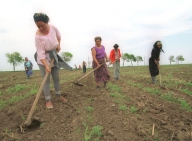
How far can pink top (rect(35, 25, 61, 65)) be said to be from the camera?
332cm

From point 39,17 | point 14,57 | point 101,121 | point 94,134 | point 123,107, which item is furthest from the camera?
point 14,57

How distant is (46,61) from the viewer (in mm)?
3525

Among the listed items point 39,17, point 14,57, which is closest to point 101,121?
point 39,17

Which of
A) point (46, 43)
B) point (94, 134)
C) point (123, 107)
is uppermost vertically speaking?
point (46, 43)

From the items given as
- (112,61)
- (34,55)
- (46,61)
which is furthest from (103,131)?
(112,61)

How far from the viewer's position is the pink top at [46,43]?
3319 mm

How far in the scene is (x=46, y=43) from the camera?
3.38m

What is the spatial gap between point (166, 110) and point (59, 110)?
2392mm

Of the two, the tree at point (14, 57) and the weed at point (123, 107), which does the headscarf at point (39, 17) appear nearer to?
the weed at point (123, 107)

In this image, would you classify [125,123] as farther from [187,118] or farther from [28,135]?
[28,135]

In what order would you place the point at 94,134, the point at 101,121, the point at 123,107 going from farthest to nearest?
1. the point at 123,107
2. the point at 101,121
3. the point at 94,134

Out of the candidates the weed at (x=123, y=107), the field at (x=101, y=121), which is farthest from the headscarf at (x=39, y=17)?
the weed at (x=123, y=107)

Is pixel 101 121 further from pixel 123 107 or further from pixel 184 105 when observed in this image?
pixel 184 105

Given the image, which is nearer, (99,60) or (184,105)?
(184,105)
